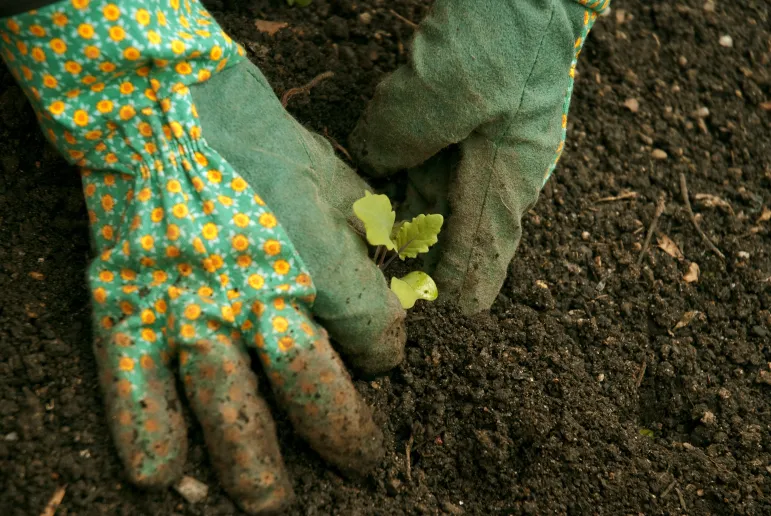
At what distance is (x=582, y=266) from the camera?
231 centimetres

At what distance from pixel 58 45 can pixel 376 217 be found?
0.81m

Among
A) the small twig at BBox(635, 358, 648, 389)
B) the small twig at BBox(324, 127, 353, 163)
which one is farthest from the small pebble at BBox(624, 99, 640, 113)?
the small twig at BBox(324, 127, 353, 163)

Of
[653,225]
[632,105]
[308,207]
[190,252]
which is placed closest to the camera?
[190,252]

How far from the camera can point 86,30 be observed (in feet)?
4.94

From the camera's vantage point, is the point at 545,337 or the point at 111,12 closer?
the point at 111,12

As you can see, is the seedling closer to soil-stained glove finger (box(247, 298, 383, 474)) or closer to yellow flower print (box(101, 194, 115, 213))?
soil-stained glove finger (box(247, 298, 383, 474))

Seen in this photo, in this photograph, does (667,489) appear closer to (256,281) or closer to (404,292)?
(404,292)

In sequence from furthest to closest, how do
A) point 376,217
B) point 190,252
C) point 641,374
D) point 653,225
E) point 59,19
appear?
point 653,225
point 641,374
point 376,217
point 190,252
point 59,19

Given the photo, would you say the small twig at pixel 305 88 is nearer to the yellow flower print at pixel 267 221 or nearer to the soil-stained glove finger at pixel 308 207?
the soil-stained glove finger at pixel 308 207

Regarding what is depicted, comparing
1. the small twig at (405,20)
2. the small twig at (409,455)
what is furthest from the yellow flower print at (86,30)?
the small twig at (405,20)

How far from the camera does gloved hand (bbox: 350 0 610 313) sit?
1.90 m

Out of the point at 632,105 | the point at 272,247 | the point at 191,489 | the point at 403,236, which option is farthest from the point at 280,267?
the point at 632,105

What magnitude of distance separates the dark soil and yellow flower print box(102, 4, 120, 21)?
0.57 m

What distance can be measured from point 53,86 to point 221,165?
38 cm
